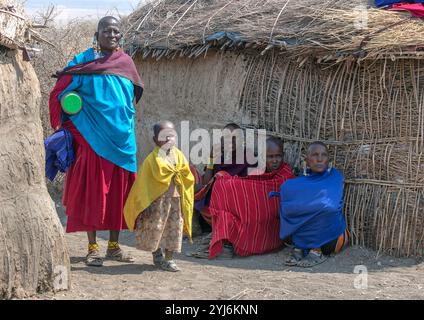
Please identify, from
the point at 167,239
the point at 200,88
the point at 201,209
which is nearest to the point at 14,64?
the point at 167,239

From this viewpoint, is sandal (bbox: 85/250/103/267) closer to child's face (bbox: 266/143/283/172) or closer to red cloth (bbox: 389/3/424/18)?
child's face (bbox: 266/143/283/172)

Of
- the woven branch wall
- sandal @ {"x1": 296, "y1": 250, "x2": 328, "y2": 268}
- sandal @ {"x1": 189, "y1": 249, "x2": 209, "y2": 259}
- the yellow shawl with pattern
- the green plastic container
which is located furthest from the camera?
sandal @ {"x1": 189, "y1": 249, "x2": 209, "y2": 259}

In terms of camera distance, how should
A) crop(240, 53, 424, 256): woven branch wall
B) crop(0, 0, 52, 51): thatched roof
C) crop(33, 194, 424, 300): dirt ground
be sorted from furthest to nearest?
crop(240, 53, 424, 256): woven branch wall → crop(33, 194, 424, 300): dirt ground → crop(0, 0, 52, 51): thatched roof

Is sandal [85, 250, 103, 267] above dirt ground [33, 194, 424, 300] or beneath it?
above

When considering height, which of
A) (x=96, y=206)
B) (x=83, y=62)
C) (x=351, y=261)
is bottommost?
(x=351, y=261)

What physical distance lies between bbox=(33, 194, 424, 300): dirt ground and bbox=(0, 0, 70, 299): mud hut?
0.21 m

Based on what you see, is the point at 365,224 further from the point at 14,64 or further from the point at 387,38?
the point at 14,64

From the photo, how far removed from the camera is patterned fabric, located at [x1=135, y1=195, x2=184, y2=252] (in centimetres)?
525

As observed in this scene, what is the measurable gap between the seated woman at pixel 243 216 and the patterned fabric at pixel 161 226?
34.2 inches

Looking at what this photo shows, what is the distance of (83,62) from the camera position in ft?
18.3

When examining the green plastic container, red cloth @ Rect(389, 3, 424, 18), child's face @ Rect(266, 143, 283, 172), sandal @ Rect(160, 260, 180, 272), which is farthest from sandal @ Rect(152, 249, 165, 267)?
red cloth @ Rect(389, 3, 424, 18)

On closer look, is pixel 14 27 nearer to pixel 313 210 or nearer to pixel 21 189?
pixel 21 189

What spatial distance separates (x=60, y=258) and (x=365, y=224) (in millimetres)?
2946

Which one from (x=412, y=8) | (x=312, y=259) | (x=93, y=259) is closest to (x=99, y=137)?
(x=93, y=259)
